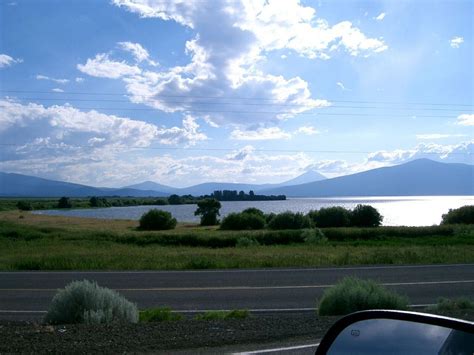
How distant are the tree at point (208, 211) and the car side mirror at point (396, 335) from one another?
6915cm

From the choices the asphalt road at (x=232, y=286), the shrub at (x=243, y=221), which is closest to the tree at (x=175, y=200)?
the shrub at (x=243, y=221)

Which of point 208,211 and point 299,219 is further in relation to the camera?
point 208,211

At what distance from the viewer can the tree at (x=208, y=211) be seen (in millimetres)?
72625

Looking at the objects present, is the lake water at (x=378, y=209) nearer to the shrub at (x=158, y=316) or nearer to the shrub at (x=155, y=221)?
the shrub at (x=155, y=221)

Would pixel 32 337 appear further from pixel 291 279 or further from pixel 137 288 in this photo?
pixel 291 279

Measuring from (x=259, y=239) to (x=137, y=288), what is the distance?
2233cm

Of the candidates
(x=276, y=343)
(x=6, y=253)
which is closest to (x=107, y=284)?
(x=276, y=343)

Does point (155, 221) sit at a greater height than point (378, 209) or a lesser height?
lesser

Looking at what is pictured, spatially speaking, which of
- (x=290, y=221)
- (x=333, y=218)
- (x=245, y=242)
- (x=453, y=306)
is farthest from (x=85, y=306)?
(x=333, y=218)

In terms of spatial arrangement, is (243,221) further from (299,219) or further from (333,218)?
(333,218)

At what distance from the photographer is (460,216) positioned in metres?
50.8

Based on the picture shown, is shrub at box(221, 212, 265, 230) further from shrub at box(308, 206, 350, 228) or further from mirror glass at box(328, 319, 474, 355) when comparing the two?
mirror glass at box(328, 319, 474, 355)

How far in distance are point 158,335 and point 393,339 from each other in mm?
5146

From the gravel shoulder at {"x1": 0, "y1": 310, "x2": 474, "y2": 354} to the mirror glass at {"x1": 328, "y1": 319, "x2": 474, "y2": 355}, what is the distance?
4.17 metres
